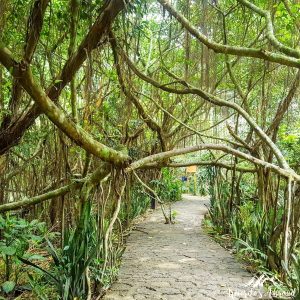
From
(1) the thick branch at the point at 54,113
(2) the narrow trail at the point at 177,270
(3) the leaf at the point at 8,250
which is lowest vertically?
(2) the narrow trail at the point at 177,270

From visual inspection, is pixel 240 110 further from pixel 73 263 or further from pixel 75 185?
pixel 73 263

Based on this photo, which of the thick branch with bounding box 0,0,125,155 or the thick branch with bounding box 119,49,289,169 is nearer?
the thick branch with bounding box 0,0,125,155

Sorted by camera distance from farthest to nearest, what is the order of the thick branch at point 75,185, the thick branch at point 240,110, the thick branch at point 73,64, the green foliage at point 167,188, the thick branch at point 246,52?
the green foliage at point 167,188, the thick branch at point 240,110, the thick branch at point 75,185, the thick branch at point 246,52, the thick branch at point 73,64

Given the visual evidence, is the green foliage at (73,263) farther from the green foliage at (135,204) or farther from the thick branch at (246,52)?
the green foliage at (135,204)

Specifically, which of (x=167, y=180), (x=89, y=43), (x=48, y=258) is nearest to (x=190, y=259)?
(x=48, y=258)

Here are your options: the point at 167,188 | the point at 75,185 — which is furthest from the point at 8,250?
the point at 167,188

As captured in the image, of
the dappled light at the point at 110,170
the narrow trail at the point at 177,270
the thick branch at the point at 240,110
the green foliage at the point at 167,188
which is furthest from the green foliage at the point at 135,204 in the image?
the thick branch at the point at 240,110

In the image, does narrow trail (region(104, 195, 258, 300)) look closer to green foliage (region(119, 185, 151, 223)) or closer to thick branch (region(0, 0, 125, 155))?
green foliage (region(119, 185, 151, 223))

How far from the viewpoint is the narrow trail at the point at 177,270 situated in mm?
3879

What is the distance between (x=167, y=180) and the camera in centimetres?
1221

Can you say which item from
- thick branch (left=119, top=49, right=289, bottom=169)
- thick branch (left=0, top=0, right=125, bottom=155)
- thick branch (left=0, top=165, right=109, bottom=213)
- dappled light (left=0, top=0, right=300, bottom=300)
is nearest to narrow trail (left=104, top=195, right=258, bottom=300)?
dappled light (left=0, top=0, right=300, bottom=300)

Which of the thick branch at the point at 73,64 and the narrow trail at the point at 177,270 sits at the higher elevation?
the thick branch at the point at 73,64

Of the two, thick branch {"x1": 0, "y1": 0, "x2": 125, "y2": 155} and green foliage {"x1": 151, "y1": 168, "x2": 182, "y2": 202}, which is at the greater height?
thick branch {"x1": 0, "y1": 0, "x2": 125, "y2": 155}

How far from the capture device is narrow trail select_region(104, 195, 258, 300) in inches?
153
